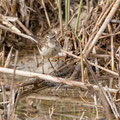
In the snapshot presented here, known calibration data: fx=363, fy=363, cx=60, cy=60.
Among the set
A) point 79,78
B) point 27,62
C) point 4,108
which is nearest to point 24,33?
point 27,62

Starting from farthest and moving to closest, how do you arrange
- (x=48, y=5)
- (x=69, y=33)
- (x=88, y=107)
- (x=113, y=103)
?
(x=48, y=5), (x=69, y=33), (x=88, y=107), (x=113, y=103)

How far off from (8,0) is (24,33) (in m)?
0.63

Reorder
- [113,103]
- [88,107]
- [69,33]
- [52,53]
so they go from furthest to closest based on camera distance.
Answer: [69,33]
[52,53]
[88,107]
[113,103]

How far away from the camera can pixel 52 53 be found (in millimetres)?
5297

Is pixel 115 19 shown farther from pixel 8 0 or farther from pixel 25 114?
pixel 25 114

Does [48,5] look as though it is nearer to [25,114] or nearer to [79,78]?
[79,78]

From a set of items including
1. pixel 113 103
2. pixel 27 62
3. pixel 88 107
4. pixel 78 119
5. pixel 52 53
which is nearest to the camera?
pixel 113 103

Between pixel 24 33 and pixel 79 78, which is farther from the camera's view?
pixel 24 33

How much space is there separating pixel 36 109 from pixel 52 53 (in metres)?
1.04

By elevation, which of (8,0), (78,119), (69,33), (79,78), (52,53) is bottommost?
(78,119)

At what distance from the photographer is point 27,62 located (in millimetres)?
6383

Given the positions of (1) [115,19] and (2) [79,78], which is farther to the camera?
(1) [115,19]

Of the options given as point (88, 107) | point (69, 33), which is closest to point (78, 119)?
point (88, 107)

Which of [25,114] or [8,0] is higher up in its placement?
[8,0]
